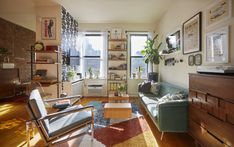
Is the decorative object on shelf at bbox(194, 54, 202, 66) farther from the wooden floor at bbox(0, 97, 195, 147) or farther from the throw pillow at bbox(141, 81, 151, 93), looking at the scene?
the throw pillow at bbox(141, 81, 151, 93)

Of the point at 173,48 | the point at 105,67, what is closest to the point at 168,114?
the point at 173,48

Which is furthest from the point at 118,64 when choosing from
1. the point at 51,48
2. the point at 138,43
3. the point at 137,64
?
the point at 51,48

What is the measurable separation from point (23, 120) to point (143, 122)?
8.25ft

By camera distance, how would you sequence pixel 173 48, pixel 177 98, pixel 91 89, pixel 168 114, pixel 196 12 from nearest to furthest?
pixel 168 114 → pixel 177 98 → pixel 196 12 → pixel 173 48 → pixel 91 89

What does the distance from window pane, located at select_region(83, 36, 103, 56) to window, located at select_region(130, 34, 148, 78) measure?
1.20 metres

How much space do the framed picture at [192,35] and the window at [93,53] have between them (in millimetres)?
3585

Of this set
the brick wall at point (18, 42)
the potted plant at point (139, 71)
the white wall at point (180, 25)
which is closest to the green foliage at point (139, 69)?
the potted plant at point (139, 71)

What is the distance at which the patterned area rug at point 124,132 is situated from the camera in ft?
8.54

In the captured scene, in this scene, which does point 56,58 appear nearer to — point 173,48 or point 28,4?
point 28,4

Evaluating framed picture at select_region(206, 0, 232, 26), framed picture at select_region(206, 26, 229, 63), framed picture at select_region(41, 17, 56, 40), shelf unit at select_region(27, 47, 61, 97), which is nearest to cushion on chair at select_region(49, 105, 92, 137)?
framed picture at select_region(206, 26, 229, 63)

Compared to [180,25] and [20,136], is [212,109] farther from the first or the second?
[20,136]

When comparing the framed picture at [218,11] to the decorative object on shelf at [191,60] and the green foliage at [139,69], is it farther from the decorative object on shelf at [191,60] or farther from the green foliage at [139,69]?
the green foliage at [139,69]

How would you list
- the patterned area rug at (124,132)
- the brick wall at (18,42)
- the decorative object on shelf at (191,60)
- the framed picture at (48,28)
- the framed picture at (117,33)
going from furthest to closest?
the framed picture at (117,33) → the brick wall at (18,42) → the framed picture at (48,28) → the decorative object on shelf at (191,60) → the patterned area rug at (124,132)

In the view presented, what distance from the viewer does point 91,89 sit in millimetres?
6484
